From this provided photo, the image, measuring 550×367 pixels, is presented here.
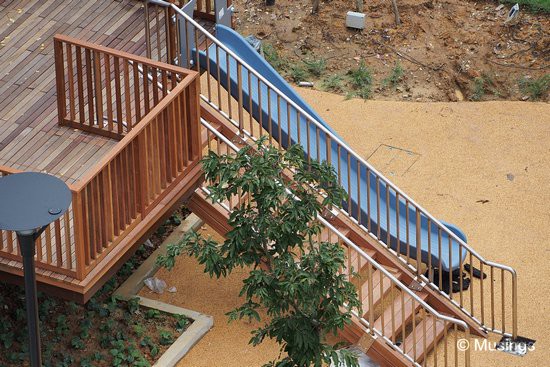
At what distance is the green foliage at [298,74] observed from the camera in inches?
637

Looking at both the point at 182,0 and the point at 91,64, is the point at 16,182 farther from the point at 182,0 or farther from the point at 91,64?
the point at 182,0

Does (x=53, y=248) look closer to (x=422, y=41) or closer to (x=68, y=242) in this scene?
(x=68, y=242)

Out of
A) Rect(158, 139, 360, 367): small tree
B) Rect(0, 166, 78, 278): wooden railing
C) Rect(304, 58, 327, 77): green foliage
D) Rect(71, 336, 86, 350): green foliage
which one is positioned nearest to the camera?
Rect(158, 139, 360, 367): small tree

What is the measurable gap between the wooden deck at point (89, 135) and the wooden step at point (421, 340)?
2493 millimetres

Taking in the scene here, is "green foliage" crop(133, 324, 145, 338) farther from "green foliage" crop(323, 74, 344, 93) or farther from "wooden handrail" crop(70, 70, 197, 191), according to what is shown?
"green foliage" crop(323, 74, 344, 93)

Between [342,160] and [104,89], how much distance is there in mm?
2537

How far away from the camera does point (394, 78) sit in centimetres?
1614

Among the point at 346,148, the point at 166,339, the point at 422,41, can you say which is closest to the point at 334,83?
the point at 422,41

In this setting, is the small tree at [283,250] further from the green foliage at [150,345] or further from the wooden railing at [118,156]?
the green foliage at [150,345]

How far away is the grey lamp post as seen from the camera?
7.82 meters

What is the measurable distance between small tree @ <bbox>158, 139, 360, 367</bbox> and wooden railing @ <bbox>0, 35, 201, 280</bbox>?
0.77 m

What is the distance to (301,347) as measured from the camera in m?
9.43

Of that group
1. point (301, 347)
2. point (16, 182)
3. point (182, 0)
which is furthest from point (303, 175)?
point (182, 0)

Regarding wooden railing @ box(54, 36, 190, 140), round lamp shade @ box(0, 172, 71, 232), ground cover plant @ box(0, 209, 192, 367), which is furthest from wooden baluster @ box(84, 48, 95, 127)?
round lamp shade @ box(0, 172, 71, 232)
